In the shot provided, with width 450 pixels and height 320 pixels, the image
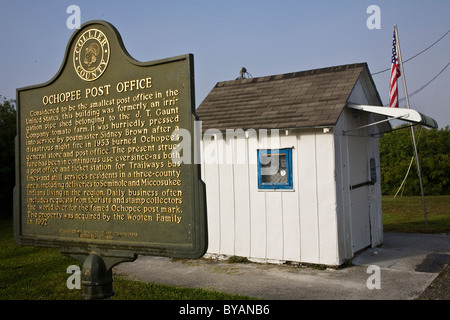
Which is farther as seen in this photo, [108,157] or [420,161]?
[420,161]

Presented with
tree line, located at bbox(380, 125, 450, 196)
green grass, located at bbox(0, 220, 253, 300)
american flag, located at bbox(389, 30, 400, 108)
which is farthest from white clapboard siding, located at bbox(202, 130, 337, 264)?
tree line, located at bbox(380, 125, 450, 196)

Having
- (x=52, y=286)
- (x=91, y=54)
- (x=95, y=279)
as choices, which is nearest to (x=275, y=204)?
(x=52, y=286)

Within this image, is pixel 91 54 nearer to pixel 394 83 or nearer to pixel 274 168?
pixel 274 168

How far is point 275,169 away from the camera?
955cm

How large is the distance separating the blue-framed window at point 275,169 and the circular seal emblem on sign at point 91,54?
5.50 meters

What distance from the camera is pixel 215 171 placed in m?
10.3

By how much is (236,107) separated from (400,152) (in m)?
22.8

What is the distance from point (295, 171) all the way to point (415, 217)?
33.7 ft

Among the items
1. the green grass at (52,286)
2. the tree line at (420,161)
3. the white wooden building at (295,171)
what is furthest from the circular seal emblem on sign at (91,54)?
the tree line at (420,161)

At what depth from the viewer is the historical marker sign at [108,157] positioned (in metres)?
4.07

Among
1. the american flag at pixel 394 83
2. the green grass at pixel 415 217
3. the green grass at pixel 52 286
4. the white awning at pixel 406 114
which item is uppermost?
the american flag at pixel 394 83

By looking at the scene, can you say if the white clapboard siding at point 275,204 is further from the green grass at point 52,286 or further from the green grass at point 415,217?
the green grass at point 415,217
